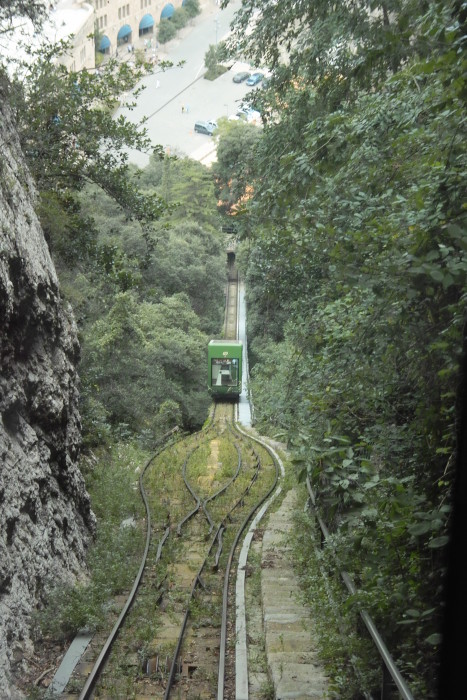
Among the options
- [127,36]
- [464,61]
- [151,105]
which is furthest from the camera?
[151,105]

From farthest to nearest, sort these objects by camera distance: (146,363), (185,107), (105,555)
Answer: (185,107)
(146,363)
(105,555)

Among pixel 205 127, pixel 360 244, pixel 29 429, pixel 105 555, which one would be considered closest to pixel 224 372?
pixel 105 555

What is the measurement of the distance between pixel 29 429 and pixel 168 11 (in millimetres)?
40067

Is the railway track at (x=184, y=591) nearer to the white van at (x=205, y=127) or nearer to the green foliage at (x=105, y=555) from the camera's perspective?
the green foliage at (x=105, y=555)

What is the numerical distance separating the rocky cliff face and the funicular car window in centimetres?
2195

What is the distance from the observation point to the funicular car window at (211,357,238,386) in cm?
3450

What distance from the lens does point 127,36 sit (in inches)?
1672

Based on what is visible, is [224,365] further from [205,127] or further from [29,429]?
[205,127]

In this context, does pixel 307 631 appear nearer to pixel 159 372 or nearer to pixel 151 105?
pixel 159 372

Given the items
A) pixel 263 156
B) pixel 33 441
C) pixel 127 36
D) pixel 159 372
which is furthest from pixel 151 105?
pixel 33 441

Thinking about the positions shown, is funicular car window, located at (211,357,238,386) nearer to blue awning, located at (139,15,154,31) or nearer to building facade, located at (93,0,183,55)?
building facade, located at (93,0,183,55)

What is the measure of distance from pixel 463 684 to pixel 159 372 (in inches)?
1065

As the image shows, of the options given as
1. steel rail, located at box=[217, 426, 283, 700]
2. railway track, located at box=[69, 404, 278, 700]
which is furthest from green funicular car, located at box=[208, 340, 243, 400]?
steel rail, located at box=[217, 426, 283, 700]

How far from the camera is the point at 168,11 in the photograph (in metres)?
44.1
